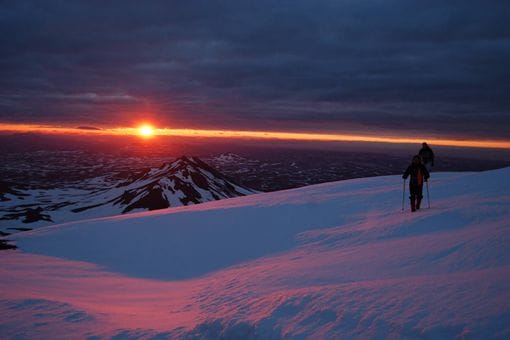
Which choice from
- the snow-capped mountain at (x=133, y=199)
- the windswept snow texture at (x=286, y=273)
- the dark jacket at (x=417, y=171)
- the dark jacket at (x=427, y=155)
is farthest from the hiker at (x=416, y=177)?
the snow-capped mountain at (x=133, y=199)

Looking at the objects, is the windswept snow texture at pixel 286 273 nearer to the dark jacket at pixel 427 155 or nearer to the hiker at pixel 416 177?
the hiker at pixel 416 177

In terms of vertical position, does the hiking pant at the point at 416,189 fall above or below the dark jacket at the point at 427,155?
below

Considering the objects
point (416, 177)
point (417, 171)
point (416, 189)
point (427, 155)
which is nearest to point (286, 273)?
point (416, 189)

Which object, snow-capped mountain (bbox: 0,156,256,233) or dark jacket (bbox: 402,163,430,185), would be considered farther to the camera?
snow-capped mountain (bbox: 0,156,256,233)

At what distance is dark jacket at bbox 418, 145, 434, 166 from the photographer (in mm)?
17766

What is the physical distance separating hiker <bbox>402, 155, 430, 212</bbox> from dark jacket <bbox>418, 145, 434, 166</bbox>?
3.19 meters

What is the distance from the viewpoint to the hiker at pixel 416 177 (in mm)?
14609

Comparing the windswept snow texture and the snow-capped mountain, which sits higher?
the windswept snow texture

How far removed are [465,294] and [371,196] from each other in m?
15.0

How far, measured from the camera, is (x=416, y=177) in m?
14.6

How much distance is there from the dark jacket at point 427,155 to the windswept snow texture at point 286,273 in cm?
204

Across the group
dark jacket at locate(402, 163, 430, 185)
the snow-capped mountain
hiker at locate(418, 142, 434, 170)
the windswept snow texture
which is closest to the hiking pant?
dark jacket at locate(402, 163, 430, 185)

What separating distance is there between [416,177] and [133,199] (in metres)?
147

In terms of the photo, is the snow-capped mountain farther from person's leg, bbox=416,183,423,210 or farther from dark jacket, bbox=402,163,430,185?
dark jacket, bbox=402,163,430,185
